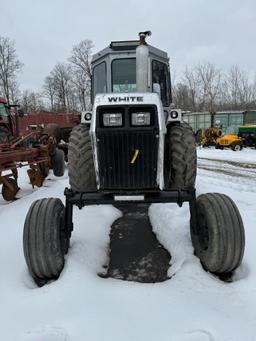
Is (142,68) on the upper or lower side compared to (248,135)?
upper

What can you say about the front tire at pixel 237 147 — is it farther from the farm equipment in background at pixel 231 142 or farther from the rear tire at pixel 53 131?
the rear tire at pixel 53 131

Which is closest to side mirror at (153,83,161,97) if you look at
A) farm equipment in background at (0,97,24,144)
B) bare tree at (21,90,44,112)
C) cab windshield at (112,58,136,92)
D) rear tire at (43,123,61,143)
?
cab windshield at (112,58,136,92)

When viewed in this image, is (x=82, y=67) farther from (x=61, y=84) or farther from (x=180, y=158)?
(x=180, y=158)

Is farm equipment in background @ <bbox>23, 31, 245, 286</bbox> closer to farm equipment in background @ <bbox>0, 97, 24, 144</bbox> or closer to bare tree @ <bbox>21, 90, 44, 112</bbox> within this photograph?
farm equipment in background @ <bbox>0, 97, 24, 144</bbox>

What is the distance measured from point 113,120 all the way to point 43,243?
1.43 meters

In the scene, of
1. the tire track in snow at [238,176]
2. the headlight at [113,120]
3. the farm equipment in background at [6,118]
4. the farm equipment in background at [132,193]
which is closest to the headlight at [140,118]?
the farm equipment in background at [132,193]

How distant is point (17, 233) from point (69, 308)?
227 cm

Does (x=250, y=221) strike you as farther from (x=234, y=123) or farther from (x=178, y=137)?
(x=234, y=123)

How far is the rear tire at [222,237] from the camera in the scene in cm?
364

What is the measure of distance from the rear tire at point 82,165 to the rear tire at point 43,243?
63 centimetres

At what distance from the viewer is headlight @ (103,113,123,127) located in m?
3.59

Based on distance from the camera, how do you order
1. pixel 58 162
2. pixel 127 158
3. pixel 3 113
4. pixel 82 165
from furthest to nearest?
pixel 3 113
pixel 58 162
pixel 82 165
pixel 127 158

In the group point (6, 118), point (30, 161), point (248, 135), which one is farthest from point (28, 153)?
point (248, 135)

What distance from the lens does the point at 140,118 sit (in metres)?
3.59
